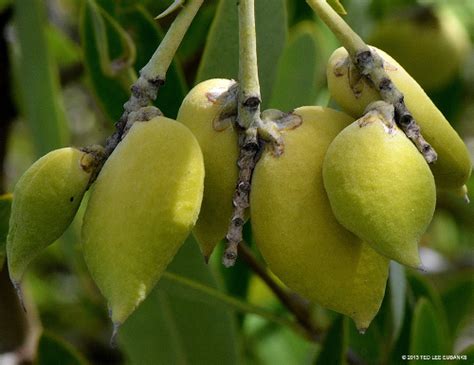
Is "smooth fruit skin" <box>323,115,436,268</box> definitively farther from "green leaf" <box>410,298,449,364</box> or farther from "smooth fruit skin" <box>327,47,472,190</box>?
"green leaf" <box>410,298,449,364</box>

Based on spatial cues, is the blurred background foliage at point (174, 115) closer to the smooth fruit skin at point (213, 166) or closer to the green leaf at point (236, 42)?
the green leaf at point (236, 42)

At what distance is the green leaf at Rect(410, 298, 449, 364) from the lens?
4.48 ft

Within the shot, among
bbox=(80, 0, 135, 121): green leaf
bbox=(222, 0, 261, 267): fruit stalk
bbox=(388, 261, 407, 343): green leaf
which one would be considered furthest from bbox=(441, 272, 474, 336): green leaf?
bbox=(222, 0, 261, 267): fruit stalk

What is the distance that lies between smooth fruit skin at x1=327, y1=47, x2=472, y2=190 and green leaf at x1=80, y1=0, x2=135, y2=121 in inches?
20.1

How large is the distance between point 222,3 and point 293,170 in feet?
1.70

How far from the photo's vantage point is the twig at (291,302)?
4.94ft

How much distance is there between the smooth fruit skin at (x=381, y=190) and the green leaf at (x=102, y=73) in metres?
0.63

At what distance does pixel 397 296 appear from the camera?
145 centimetres

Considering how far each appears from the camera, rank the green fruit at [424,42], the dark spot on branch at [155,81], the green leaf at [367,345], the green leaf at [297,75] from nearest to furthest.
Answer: the dark spot on branch at [155,81], the green leaf at [297,75], the green leaf at [367,345], the green fruit at [424,42]

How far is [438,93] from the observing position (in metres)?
2.32

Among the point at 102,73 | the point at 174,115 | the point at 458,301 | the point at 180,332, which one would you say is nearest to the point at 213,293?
the point at 180,332

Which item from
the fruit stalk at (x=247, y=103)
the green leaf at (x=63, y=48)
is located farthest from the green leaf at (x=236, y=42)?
the green leaf at (x=63, y=48)

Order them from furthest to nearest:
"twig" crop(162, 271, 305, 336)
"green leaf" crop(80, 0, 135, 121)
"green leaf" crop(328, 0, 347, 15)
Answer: "green leaf" crop(80, 0, 135, 121) → "twig" crop(162, 271, 305, 336) → "green leaf" crop(328, 0, 347, 15)

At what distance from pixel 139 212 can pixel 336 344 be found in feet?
2.06
